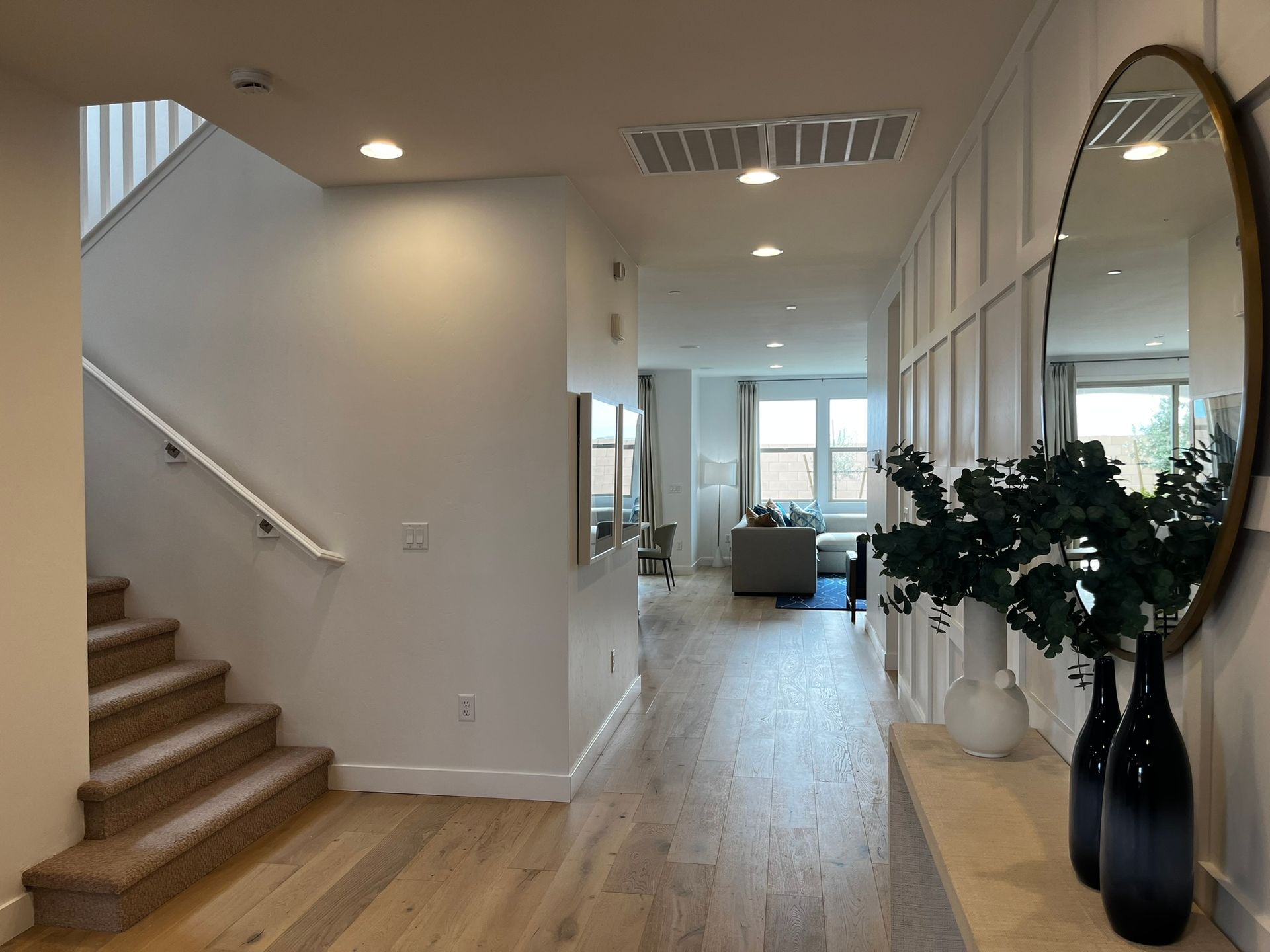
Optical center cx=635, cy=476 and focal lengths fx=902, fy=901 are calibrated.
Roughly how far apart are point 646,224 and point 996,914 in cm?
350

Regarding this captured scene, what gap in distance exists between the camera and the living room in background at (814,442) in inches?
476

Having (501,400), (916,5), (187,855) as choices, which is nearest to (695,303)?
(501,400)

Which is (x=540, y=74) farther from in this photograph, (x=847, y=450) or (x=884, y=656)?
(x=847, y=450)

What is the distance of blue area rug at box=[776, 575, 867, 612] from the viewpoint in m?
8.53

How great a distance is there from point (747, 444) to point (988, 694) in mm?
10511

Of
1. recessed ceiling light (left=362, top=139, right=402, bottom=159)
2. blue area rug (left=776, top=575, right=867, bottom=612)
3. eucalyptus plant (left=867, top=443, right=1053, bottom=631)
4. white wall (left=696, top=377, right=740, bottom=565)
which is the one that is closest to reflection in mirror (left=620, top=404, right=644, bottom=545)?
recessed ceiling light (left=362, top=139, right=402, bottom=159)

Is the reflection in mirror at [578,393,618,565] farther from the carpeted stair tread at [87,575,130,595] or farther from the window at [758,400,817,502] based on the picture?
the window at [758,400,817,502]

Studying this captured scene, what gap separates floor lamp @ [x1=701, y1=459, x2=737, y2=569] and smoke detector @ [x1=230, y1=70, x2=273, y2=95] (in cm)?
982

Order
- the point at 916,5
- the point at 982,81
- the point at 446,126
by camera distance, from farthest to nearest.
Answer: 1. the point at 446,126
2. the point at 982,81
3. the point at 916,5

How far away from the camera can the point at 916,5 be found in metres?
2.20

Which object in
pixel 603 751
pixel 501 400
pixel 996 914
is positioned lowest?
pixel 603 751

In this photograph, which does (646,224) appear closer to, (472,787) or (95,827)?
(472,787)

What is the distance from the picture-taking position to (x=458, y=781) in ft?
11.9

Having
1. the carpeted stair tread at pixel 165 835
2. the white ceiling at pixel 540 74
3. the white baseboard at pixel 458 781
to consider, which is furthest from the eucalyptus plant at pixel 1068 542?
the carpeted stair tread at pixel 165 835
